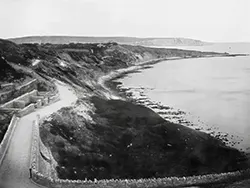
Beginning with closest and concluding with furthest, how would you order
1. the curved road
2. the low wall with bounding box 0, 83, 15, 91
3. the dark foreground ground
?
1. the curved road
2. the dark foreground ground
3. the low wall with bounding box 0, 83, 15, 91

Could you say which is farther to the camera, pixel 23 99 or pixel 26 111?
pixel 23 99

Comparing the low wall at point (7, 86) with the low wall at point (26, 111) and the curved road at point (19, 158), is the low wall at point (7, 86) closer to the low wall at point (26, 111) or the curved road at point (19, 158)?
the low wall at point (26, 111)

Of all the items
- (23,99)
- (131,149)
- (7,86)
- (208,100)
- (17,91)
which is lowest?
(131,149)

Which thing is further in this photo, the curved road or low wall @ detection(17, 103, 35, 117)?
low wall @ detection(17, 103, 35, 117)

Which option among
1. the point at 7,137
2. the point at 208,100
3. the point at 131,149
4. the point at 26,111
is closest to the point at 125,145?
the point at 131,149

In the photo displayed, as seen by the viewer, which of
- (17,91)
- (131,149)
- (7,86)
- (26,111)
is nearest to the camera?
(131,149)

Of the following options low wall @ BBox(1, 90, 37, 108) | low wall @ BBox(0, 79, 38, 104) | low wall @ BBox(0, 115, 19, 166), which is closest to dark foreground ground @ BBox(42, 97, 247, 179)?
low wall @ BBox(0, 115, 19, 166)

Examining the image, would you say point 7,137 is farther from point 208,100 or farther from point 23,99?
point 208,100

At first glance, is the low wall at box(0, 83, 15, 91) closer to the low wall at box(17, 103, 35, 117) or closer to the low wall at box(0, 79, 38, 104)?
the low wall at box(0, 79, 38, 104)

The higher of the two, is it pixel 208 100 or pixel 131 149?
pixel 208 100

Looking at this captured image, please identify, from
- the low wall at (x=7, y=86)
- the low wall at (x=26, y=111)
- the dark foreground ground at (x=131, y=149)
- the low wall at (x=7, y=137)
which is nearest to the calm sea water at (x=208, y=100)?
the dark foreground ground at (x=131, y=149)

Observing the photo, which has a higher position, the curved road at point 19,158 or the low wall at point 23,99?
the low wall at point 23,99
